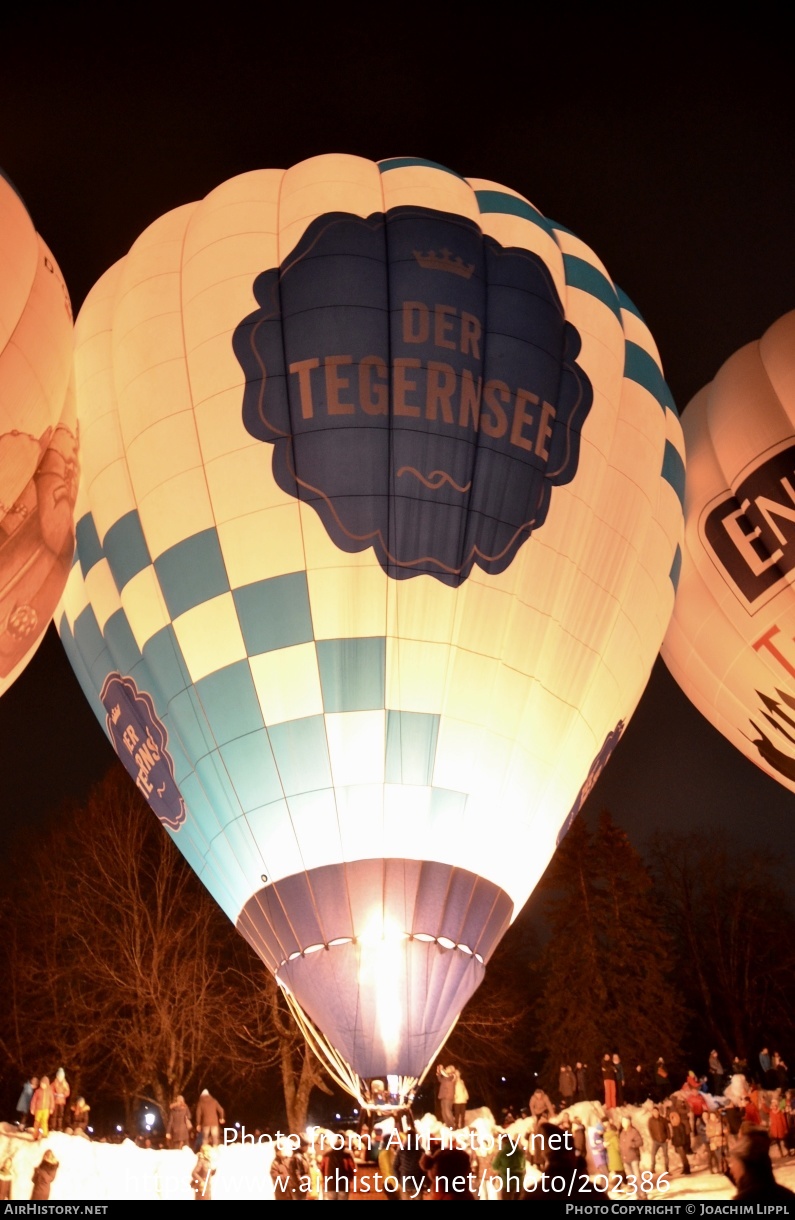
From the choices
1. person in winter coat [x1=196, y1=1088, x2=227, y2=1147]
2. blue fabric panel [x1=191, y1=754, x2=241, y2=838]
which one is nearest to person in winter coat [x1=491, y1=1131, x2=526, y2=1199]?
blue fabric panel [x1=191, y1=754, x2=241, y2=838]

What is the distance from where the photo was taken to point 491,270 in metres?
7.29

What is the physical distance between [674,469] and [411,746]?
3.08 m

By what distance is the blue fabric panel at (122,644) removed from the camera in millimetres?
7141

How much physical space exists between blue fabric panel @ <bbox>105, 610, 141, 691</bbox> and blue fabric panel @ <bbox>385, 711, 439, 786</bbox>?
5.36ft

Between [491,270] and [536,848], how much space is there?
11.6ft

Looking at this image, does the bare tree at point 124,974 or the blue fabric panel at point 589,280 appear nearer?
the blue fabric panel at point 589,280

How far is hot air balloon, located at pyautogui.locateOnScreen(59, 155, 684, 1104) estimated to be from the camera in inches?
248

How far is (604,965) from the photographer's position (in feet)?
55.9

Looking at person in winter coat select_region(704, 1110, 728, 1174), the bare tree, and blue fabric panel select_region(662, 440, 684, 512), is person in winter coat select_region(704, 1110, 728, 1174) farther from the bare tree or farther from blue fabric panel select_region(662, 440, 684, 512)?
the bare tree

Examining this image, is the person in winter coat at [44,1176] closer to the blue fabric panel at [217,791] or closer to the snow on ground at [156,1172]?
the snow on ground at [156,1172]

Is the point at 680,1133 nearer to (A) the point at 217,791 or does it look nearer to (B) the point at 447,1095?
(B) the point at 447,1095

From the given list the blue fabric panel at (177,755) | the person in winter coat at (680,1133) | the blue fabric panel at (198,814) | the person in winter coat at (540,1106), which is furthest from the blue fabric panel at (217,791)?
the person in winter coat at (680,1133)

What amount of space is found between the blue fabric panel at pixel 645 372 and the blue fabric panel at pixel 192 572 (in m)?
3.04

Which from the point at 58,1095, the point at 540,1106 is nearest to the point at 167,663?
the point at 58,1095
